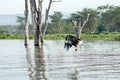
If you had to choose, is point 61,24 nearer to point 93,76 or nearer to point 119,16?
point 119,16

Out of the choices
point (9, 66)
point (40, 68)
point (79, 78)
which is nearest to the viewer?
point (79, 78)

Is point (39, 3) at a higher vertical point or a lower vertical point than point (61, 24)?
higher

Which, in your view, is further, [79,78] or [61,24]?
[61,24]

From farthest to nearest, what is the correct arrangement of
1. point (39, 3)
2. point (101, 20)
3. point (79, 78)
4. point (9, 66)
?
1. point (101, 20)
2. point (39, 3)
3. point (9, 66)
4. point (79, 78)

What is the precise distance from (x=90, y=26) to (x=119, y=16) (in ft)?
22.8

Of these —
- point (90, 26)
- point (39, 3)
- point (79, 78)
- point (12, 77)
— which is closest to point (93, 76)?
point (79, 78)

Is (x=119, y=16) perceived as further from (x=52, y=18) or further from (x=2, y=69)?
(x=2, y=69)

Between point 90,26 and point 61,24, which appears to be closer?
point 90,26

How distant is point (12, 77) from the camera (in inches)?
629

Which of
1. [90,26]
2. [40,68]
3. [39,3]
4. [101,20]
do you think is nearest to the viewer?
[40,68]

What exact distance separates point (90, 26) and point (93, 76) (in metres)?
82.0

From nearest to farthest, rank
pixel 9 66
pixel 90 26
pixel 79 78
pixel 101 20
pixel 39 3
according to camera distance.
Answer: pixel 79 78 → pixel 9 66 → pixel 39 3 → pixel 90 26 → pixel 101 20

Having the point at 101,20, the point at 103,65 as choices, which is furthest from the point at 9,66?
the point at 101,20

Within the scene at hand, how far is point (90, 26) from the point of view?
9788cm
